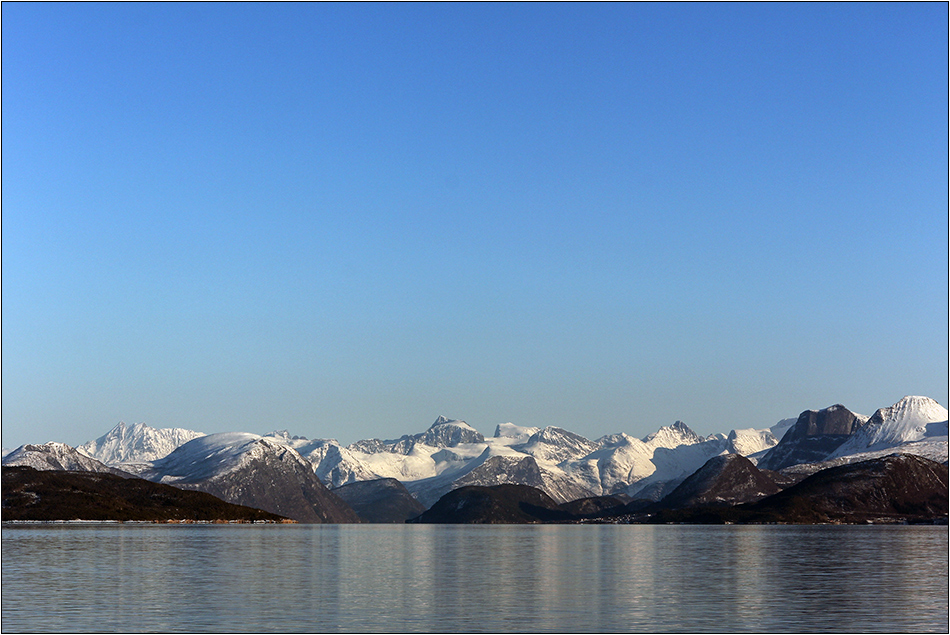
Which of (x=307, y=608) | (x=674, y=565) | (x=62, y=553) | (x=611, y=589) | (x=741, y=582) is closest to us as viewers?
(x=307, y=608)

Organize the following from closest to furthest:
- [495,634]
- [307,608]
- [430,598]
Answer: [495,634] → [307,608] → [430,598]

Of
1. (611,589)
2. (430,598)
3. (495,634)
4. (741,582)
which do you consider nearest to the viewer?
(495,634)

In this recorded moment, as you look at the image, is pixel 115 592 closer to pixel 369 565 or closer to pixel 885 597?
pixel 369 565

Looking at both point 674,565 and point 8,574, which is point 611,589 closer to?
point 674,565

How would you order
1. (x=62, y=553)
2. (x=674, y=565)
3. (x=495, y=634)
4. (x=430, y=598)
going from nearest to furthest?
(x=495, y=634) → (x=430, y=598) → (x=674, y=565) → (x=62, y=553)

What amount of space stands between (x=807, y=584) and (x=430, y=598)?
154 feet

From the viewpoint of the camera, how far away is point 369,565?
163500mm

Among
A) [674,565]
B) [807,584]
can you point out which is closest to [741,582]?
[807,584]

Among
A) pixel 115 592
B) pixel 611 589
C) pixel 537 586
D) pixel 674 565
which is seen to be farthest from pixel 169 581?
pixel 674 565

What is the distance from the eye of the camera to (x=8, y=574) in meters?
125

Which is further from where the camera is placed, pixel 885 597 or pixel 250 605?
pixel 885 597

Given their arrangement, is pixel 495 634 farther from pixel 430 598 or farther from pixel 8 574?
pixel 8 574

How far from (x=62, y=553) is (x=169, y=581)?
264 ft

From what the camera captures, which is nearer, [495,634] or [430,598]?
[495,634]
